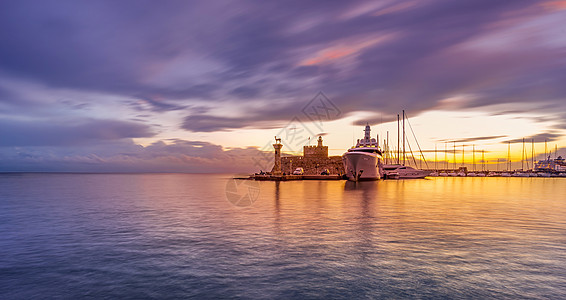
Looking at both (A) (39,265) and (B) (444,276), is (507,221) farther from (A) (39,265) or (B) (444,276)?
(A) (39,265)

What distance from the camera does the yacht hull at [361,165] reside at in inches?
4348


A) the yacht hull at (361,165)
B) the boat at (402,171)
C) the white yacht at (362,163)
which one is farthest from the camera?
the boat at (402,171)

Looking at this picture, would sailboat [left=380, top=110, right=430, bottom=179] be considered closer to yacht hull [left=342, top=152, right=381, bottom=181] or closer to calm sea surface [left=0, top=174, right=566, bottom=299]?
yacht hull [left=342, top=152, right=381, bottom=181]

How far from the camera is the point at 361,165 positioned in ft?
377

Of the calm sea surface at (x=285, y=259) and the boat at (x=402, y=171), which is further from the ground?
the boat at (x=402, y=171)

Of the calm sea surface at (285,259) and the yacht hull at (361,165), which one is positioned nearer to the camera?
the calm sea surface at (285,259)

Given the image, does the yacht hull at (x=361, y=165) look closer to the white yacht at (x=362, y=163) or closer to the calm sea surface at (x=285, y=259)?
the white yacht at (x=362, y=163)

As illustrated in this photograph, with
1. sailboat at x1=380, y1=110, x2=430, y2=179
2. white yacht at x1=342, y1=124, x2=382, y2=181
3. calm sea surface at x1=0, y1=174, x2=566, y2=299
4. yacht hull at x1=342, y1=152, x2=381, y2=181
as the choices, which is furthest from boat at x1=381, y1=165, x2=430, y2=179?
calm sea surface at x1=0, y1=174, x2=566, y2=299

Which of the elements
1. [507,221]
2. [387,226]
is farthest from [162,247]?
[507,221]

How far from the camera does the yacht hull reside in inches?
4348

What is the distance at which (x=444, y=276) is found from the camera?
1458 centimetres

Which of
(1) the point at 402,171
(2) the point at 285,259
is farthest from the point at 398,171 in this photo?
(2) the point at 285,259

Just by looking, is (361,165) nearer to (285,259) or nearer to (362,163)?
(362,163)

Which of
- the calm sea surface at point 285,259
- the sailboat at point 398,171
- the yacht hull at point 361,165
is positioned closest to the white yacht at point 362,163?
the yacht hull at point 361,165
